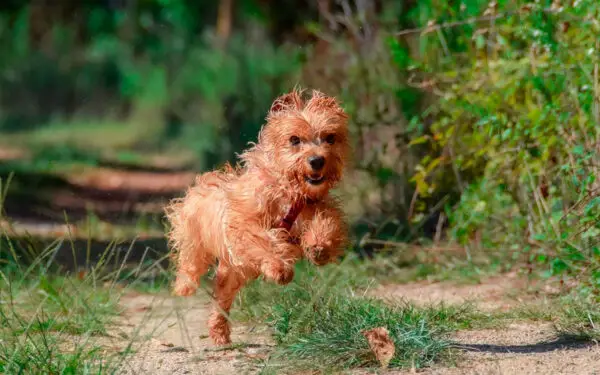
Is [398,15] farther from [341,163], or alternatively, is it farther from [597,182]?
[341,163]

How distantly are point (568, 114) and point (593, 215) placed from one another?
72 cm

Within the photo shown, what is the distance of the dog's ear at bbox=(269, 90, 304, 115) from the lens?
563 centimetres

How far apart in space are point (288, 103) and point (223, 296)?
46.0 inches

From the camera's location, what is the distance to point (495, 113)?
24.4ft

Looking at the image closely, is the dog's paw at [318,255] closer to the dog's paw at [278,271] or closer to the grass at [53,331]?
the dog's paw at [278,271]

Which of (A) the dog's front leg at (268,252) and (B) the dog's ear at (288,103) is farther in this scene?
(B) the dog's ear at (288,103)

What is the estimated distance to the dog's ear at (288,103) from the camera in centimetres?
563

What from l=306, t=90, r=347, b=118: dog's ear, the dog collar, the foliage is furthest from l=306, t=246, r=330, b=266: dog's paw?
the foliage

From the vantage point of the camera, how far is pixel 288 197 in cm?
548

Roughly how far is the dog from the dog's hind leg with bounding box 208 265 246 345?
0.18 m

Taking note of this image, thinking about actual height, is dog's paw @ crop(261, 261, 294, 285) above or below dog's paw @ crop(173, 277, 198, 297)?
above

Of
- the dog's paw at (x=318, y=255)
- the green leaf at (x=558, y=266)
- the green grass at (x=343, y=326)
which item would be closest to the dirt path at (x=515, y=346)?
the green grass at (x=343, y=326)

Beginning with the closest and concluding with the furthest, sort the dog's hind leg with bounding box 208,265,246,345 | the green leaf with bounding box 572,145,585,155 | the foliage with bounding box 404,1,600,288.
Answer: the dog's hind leg with bounding box 208,265,246,345
the green leaf with bounding box 572,145,585,155
the foliage with bounding box 404,1,600,288

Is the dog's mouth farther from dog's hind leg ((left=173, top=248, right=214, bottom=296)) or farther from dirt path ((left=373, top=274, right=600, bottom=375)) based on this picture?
dog's hind leg ((left=173, top=248, right=214, bottom=296))
